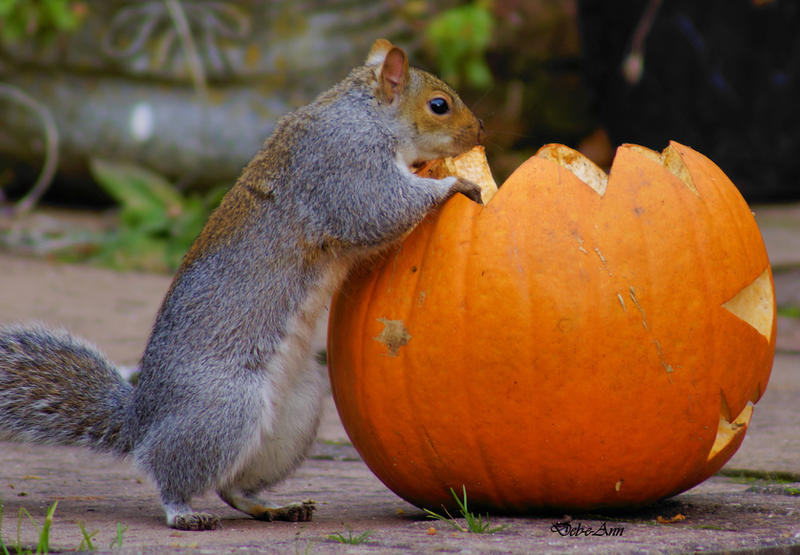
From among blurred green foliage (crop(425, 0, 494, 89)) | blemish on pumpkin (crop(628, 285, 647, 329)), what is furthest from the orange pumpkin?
blurred green foliage (crop(425, 0, 494, 89))

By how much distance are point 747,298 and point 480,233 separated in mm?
652

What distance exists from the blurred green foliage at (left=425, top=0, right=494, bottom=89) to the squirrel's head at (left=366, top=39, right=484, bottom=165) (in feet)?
14.5

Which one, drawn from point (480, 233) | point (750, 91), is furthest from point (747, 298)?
point (750, 91)

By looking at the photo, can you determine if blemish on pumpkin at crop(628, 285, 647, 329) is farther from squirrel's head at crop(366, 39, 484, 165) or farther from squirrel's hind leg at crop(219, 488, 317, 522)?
squirrel's hind leg at crop(219, 488, 317, 522)

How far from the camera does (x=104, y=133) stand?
7.11 metres

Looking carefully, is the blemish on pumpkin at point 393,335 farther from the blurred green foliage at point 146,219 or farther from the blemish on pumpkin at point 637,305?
the blurred green foliage at point 146,219

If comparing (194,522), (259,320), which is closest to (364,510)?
(194,522)

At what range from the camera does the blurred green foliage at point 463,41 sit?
725cm

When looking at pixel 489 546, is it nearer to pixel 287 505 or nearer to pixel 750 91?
pixel 287 505

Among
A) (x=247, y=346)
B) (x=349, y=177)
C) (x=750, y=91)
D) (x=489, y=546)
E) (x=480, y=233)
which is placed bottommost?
(x=489, y=546)

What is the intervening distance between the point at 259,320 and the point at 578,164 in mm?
882

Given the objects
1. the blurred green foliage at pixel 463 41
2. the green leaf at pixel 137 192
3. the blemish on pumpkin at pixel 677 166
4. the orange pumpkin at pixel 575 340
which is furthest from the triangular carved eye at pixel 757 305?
the blurred green foliage at pixel 463 41

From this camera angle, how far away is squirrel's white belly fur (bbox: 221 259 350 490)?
2.63 m

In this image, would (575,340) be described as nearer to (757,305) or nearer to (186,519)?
(757,305)
